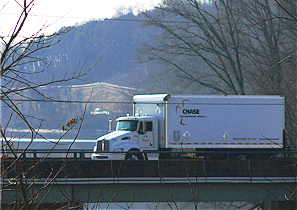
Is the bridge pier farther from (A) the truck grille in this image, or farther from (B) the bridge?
(A) the truck grille

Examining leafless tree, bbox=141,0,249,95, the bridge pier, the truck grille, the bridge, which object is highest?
leafless tree, bbox=141,0,249,95

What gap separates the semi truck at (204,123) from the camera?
65.9 feet

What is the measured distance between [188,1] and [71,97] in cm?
10373

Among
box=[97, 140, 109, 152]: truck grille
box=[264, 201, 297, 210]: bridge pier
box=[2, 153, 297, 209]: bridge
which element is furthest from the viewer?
box=[97, 140, 109, 152]: truck grille

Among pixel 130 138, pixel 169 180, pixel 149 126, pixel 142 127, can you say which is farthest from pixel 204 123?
pixel 169 180

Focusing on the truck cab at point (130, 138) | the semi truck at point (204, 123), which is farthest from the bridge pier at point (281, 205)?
the truck cab at point (130, 138)

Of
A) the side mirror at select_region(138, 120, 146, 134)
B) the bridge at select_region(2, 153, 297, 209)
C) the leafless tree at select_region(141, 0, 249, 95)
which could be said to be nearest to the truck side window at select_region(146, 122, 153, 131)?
the side mirror at select_region(138, 120, 146, 134)

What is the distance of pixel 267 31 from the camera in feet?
98.8

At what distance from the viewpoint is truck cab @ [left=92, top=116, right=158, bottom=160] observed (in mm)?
19094

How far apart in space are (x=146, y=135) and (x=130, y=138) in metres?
0.96

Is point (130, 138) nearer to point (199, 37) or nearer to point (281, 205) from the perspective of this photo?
point (281, 205)

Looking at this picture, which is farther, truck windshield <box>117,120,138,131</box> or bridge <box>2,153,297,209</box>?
truck windshield <box>117,120,138,131</box>

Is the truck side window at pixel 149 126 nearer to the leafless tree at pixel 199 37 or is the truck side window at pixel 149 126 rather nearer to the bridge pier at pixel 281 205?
the bridge pier at pixel 281 205

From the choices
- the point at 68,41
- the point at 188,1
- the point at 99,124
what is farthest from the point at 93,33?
the point at 188,1
